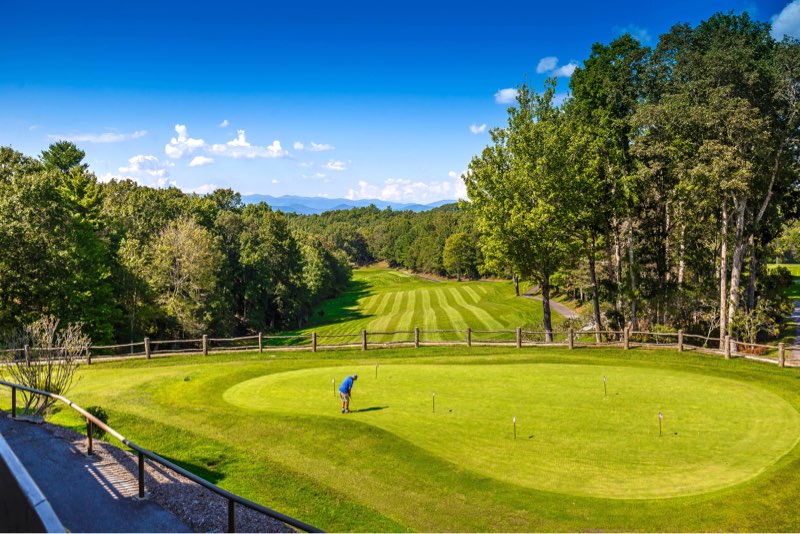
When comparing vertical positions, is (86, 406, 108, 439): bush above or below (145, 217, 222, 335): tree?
below

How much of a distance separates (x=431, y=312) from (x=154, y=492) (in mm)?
57591

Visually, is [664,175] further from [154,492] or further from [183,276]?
[183,276]

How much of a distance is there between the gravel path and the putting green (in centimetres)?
501

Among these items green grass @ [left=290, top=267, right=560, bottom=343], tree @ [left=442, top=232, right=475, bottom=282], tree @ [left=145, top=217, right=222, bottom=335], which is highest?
tree @ [left=442, top=232, right=475, bottom=282]

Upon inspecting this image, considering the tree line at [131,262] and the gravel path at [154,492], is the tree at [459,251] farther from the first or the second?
the gravel path at [154,492]

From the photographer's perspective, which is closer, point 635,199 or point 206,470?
point 206,470

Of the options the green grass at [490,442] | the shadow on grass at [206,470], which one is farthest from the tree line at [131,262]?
the shadow on grass at [206,470]

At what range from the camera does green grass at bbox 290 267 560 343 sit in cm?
5741

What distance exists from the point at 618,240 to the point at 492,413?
24.1m

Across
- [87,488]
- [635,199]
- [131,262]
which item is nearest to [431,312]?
Result: [131,262]

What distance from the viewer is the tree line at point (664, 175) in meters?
27.9

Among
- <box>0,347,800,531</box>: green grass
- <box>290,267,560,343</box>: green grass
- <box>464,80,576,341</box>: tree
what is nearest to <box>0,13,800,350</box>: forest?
<box>464,80,576,341</box>: tree

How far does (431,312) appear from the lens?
66.3m

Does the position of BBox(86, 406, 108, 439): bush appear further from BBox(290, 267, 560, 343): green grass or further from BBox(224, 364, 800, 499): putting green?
BBox(290, 267, 560, 343): green grass
